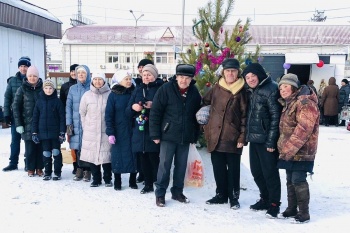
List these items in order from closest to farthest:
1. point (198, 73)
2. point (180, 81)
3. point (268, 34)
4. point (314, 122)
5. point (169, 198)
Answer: point (314, 122) → point (180, 81) → point (169, 198) → point (198, 73) → point (268, 34)

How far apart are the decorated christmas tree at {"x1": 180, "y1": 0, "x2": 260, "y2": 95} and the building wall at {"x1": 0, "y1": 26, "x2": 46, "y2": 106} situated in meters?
8.08

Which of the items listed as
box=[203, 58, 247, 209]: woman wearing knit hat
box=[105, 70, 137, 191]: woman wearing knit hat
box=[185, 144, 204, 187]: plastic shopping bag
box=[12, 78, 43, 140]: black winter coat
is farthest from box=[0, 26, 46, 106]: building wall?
box=[203, 58, 247, 209]: woman wearing knit hat

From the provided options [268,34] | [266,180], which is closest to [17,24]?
[266,180]

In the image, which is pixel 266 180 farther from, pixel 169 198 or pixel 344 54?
pixel 344 54

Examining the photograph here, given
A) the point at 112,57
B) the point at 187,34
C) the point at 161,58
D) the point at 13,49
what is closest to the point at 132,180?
the point at 13,49

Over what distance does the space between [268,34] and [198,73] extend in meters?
30.6

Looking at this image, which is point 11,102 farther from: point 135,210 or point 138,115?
point 135,210

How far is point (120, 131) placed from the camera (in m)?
4.67

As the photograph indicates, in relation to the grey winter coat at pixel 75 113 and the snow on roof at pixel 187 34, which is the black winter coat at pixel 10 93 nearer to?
the grey winter coat at pixel 75 113

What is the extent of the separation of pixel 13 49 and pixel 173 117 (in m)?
10.0

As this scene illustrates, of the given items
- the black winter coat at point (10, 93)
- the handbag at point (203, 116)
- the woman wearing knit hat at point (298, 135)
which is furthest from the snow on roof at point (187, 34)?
the woman wearing knit hat at point (298, 135)

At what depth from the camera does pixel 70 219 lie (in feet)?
12.3

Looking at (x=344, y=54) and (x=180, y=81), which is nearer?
(x=180, y=81)

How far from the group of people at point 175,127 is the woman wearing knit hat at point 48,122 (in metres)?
0.01
